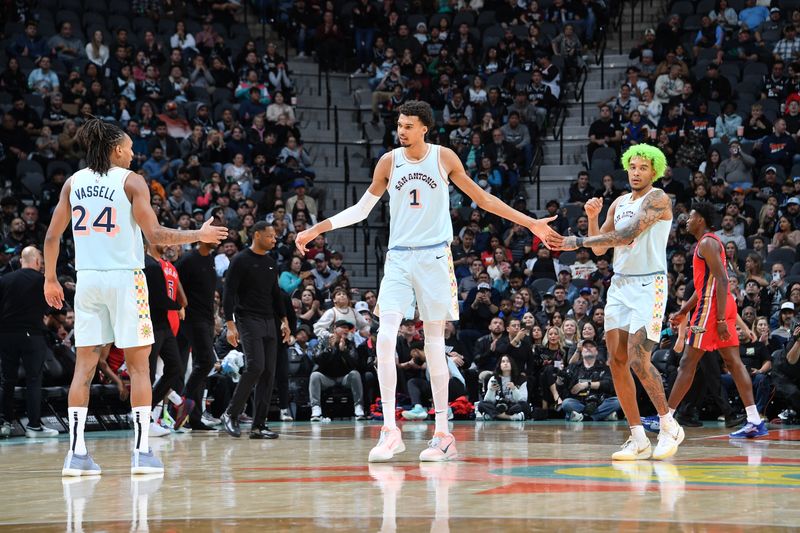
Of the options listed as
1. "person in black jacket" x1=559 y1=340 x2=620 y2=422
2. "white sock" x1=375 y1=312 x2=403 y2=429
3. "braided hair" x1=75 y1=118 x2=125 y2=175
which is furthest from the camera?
"person in black jacket" x1=559 y1=340 x2=620 y2=422

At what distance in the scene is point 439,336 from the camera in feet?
24.5

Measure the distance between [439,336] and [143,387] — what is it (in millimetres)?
1968

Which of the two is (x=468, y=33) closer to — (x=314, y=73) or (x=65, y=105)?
(x=314, y=73)

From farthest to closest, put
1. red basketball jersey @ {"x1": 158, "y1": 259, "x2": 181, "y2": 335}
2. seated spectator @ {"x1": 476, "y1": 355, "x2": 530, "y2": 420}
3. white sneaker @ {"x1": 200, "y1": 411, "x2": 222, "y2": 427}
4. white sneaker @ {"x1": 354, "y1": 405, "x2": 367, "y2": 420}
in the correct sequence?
white sneaker @ {"x1": 354, "y1": 405, "x2": 367, "y2": 420}, seated spectator @ {"x1": 476, "y1": 355, "x2": 530, "y2": 420}, white sneaker @ {"x1": 200, "y1": 411, "x2": 222, "y2": 427}, red basketball jersey @ {"x1": 158, "y1": 259, "x2": 181, "y2": 335}

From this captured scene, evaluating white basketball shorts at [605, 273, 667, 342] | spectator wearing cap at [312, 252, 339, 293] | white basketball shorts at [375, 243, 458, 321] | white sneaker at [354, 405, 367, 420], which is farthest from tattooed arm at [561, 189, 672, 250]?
spectator wearing cap at [312, 252, 339, 293]

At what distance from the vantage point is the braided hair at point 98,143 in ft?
22.1

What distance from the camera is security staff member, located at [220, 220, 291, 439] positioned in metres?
10.1

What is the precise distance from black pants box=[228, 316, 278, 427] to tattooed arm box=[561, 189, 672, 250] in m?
3.59

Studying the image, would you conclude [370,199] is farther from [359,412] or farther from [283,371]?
[359,412]

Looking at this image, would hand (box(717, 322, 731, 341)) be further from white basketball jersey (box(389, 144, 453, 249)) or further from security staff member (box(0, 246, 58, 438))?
security staff member (box(0, 246, 58, 438))

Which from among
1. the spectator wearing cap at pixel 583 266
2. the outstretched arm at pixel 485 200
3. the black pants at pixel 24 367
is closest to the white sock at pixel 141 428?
the outstretched arm at pixel 485 200

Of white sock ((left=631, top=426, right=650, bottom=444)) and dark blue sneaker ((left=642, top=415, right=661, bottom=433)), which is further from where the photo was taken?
dark blue sneaker ((left=642, top=415, right=661, bottom=433))

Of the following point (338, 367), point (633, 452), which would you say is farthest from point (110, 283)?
point (338, 367)

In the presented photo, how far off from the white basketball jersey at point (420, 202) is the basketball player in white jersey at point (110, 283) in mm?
1333
